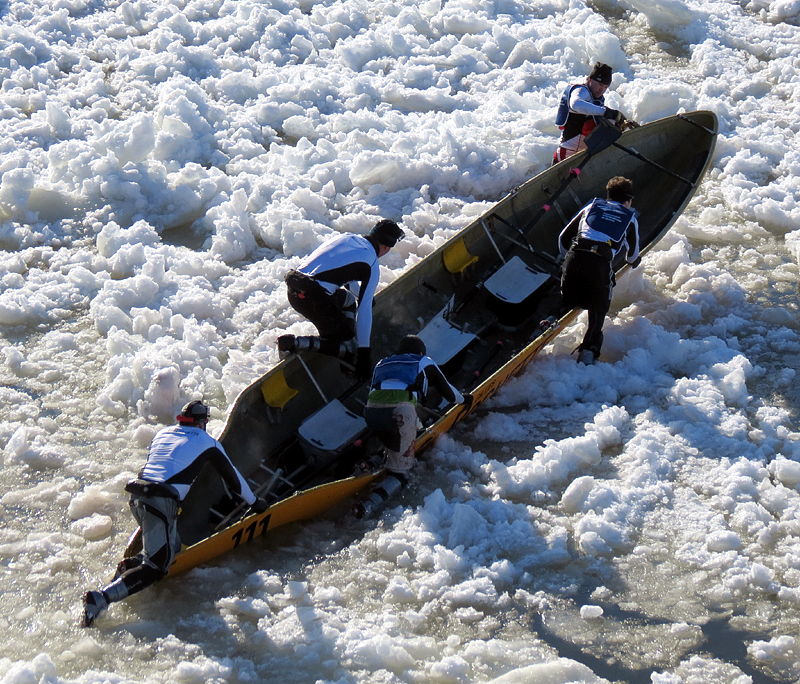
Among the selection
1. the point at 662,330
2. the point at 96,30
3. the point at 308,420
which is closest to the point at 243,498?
the point at 308,420

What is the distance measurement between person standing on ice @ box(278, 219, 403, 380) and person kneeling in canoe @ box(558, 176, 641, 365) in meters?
1.80

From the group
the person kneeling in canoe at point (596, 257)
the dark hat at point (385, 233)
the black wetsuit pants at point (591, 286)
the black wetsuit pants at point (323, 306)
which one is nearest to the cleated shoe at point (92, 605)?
the black wetsuit pants at point (323, 306)

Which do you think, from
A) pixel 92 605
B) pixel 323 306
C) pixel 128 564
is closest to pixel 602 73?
pixel 323 306

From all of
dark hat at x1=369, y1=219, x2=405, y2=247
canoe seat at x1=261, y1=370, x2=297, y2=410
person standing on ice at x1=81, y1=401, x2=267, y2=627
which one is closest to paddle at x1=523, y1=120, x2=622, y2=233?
dark hat at x1=369, y1=219, x2=405, y2=247

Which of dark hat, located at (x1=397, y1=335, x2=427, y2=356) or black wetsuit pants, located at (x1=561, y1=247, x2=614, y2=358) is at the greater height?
dark hat, located at (x1=397, y1=335, x2=427, y2=356)

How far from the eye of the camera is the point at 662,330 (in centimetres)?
848

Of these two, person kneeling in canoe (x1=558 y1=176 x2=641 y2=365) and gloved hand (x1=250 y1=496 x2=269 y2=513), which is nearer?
gloved hand (x1=250 y1=496 x2=269 y2=513)

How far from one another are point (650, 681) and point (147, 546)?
3260 mm

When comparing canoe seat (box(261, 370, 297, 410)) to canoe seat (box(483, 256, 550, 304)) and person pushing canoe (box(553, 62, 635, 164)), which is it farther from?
person pushing canoe (box(553, 62, 635, 164))

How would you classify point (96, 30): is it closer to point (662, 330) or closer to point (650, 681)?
point (662, 330)

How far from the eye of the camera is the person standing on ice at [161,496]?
5.54 metres

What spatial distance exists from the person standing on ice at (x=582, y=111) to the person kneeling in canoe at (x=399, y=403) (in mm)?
4232

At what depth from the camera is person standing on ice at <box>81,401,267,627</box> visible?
5.54 m

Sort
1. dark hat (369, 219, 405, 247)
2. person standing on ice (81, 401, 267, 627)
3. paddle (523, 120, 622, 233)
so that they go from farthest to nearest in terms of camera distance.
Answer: paddle (523, 120, 622, 233), dark hat (369, 219, 405, 247), person standing on ice (81, 401, 267, 627)
